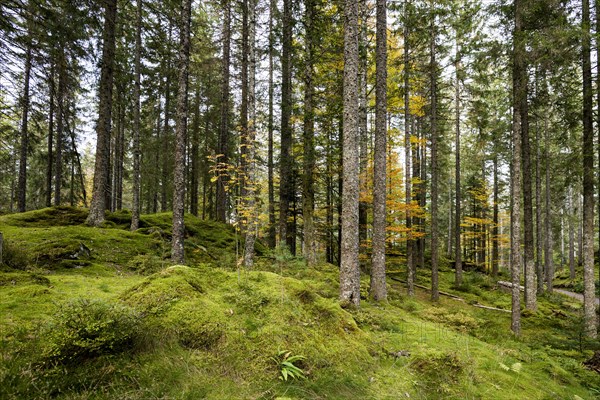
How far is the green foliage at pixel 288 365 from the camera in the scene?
10.7ft

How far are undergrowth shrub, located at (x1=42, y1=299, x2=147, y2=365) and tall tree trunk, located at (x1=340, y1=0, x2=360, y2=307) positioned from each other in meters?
4.59

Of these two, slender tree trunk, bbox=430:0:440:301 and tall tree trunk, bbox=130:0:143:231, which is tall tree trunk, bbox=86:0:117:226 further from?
slender tree trunk, bbox=430:0:440:301

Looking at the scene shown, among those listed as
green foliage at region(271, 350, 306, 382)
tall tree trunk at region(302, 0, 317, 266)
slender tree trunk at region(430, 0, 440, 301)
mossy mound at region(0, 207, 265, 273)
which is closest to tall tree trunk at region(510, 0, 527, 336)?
slender tree trunk at region(430, 0, 440, 301)

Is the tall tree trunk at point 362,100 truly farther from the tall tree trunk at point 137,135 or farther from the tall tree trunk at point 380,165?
the tall tree trunk at point 137,135

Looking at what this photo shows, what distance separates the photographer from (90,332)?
2.86 metres

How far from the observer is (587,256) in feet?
33.8

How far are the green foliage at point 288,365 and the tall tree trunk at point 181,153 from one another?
6.23m

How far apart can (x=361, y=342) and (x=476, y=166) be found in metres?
30.0

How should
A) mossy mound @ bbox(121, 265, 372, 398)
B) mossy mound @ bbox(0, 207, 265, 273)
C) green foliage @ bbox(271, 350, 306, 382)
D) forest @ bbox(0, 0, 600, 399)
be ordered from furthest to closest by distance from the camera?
mossy mound @ bbox(0, 207, 265, 273) < mossy mound @ bbox(121, 265, 372, 398) < green foliage @ bbox(271, 350, 306, 382) < forest @ bbox(0, 0, 600, 399)

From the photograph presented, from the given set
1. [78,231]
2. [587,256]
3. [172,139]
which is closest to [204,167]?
[172,139]

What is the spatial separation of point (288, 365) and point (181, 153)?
7.52 metres

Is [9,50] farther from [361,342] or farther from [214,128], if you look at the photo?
[214,128]

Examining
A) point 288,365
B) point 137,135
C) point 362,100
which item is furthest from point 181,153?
point 288,365

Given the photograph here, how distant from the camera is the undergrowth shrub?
2760mm
